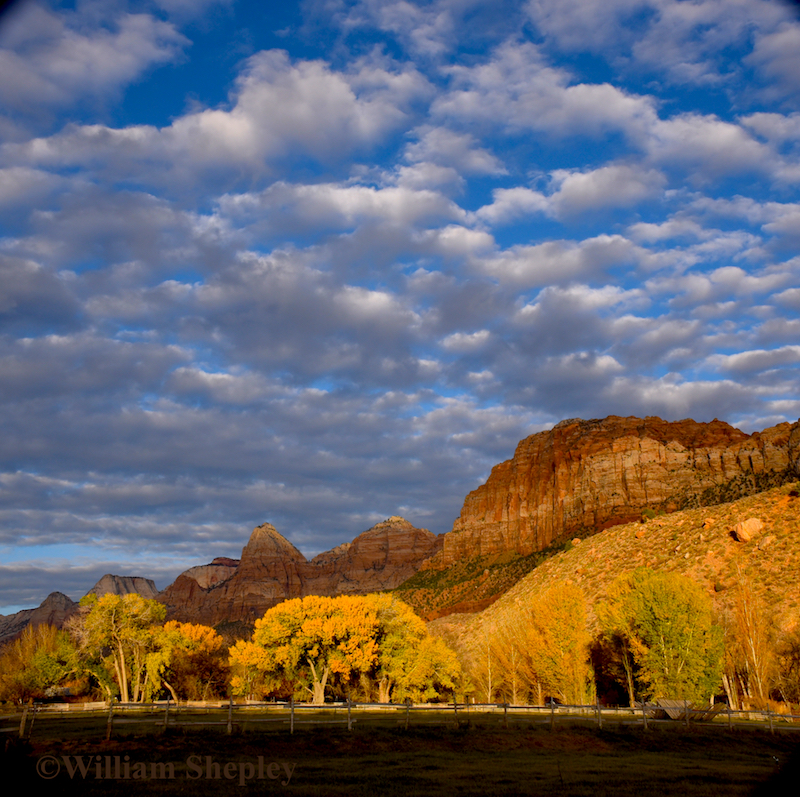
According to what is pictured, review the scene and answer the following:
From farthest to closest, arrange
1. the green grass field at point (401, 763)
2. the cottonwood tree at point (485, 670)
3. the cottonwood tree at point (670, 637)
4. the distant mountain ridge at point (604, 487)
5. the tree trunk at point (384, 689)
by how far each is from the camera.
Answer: the distant mountain ridge at point (604, 487)
the cottonwood tree at point (485, 670)
the tree trunk at point (384, 689)
the cottonwood tree at point (670, 637)
the green grass field at point (401, 763)

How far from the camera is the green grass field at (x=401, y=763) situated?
17.0 meters

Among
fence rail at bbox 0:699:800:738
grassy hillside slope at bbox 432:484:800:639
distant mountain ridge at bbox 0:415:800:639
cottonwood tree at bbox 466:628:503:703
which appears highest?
distant mountain ridge at bbox 0:415:800:639

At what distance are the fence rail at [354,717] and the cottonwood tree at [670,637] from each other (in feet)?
15.4

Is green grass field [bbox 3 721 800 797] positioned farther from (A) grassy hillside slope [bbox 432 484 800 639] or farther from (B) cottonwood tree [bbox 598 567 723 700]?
(A) grassy hillside slope [bbox 432 484 800 639]

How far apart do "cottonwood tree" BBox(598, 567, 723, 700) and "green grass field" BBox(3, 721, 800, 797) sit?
20267mm

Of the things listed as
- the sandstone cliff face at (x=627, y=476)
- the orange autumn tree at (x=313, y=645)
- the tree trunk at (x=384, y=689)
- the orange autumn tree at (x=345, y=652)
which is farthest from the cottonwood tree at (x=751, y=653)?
the sandstone cliff face at (x=627, y=476)

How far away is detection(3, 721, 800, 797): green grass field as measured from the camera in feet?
55.7

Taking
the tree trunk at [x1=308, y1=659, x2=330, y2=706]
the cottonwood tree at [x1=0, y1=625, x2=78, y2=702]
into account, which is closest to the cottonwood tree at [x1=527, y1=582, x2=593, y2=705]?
the tree trunk at [x1=308, y1=659, x2=330, y2=706]

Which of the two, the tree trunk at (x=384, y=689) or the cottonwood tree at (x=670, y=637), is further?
the tree trunk at (x=384, y=689)

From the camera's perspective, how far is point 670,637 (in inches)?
2028

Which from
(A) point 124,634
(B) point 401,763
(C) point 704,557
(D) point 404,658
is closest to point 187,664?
(A) point 124,634

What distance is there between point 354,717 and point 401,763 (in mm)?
17879

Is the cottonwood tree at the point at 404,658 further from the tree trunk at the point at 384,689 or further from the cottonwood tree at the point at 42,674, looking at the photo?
the cottonwood tree at the point at 42,674

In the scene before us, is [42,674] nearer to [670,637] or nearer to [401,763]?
[401,763]
